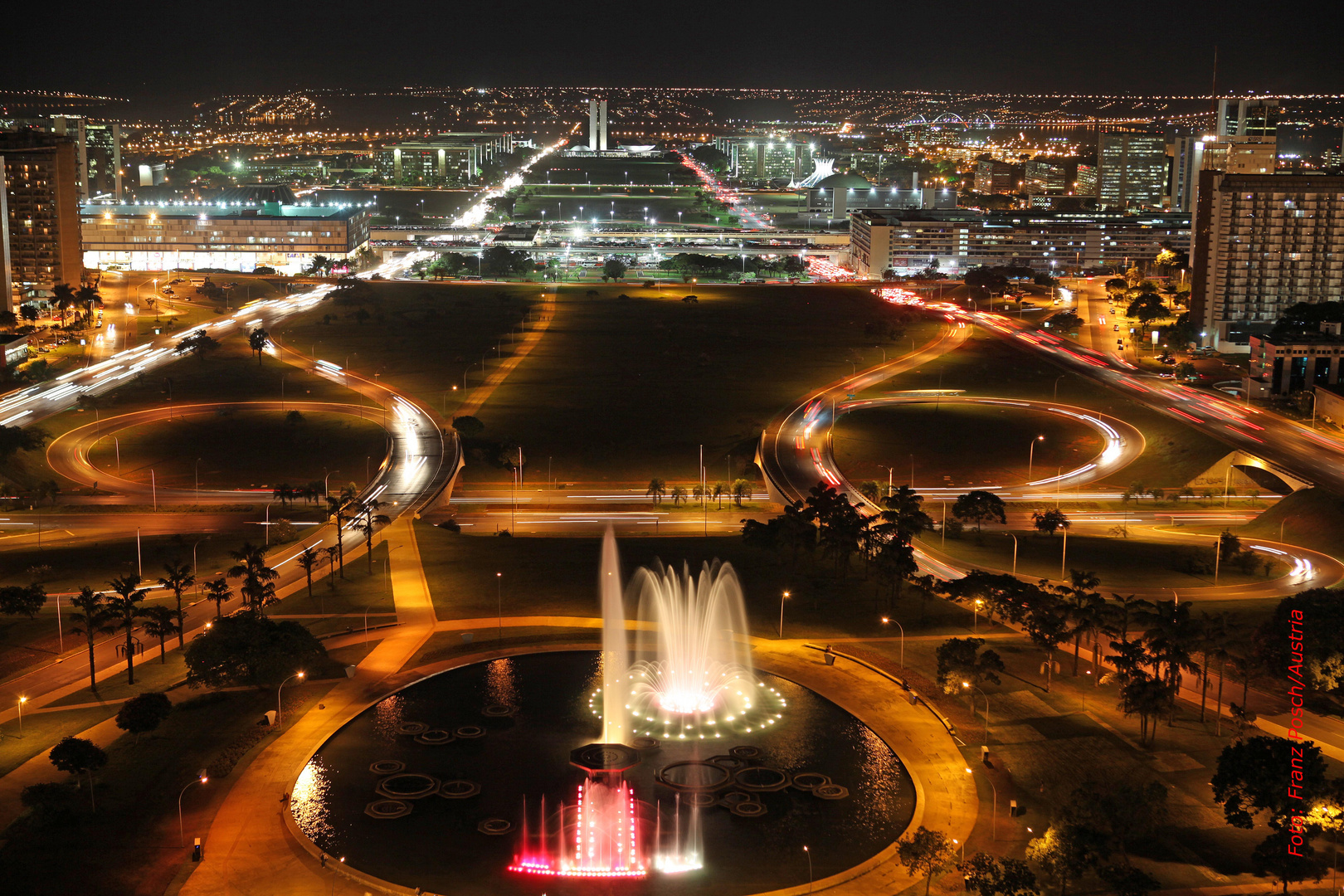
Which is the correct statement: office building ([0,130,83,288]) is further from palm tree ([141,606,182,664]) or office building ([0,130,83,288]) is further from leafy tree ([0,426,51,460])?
palm tree ([141,606,182,664])

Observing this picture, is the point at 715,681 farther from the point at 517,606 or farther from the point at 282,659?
the point at 282,659

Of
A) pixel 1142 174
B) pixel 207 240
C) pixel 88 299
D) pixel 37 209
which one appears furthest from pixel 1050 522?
pixel 1142 174

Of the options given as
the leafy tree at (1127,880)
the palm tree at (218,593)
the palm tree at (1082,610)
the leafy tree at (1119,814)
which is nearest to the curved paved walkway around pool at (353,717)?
the leafy tree at (1119,814)

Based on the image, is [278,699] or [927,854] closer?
[927,854]

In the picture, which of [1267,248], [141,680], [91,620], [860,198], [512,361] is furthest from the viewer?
[860,198]

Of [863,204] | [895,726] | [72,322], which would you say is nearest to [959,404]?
[895,726]

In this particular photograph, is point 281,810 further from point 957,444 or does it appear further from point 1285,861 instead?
point 957,444

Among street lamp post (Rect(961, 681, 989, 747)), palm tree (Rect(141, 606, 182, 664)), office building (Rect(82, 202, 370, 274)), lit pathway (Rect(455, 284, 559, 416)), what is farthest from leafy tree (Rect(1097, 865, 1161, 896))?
office building (Rect(82, 202, 370, 274))
